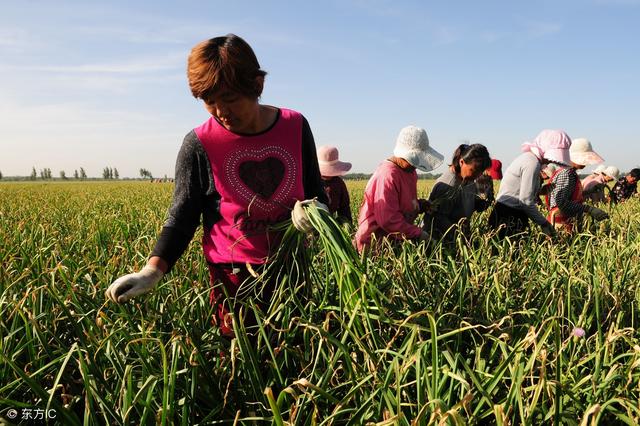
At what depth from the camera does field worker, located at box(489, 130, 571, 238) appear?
3801mm

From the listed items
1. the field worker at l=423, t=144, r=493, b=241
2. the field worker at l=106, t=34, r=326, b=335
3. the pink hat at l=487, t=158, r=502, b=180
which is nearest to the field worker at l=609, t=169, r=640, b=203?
the pink hat at l=487, t=158, r=502, b=180

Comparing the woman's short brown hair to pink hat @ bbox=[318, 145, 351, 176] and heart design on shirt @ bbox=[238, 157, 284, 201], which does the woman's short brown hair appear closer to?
heart design on shirt @ bbox=[238, 157, 284, 201]

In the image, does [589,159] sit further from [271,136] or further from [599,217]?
[271,136]

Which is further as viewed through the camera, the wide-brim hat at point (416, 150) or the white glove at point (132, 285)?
the wide-brim hat at point (416, 150)

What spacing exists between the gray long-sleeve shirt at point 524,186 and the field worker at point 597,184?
337 cm

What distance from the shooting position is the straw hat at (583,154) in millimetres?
4332

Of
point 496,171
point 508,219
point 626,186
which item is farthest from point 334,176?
point 626,186

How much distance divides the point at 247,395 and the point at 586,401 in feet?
3.08

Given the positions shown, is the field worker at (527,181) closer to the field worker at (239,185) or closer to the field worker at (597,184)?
the field worker at (239,185)

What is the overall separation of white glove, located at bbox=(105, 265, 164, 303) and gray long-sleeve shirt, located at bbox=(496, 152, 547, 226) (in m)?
3.12

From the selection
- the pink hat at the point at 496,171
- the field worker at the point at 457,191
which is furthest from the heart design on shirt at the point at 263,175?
the pink hat at the point at 496,171

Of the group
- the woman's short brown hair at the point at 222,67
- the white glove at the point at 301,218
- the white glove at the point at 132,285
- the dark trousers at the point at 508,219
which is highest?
the woman's short brown hair at the point at 222,67

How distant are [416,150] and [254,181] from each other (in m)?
1.68

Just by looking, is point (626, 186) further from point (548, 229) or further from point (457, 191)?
point (457, 191)
